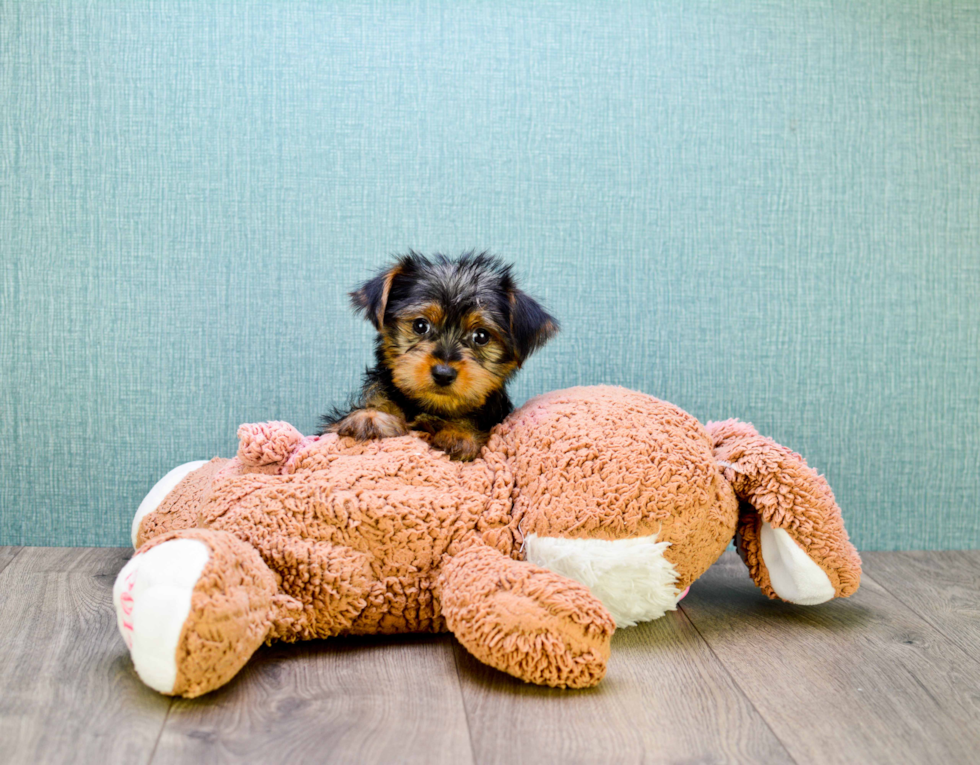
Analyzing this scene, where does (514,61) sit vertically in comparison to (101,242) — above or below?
above

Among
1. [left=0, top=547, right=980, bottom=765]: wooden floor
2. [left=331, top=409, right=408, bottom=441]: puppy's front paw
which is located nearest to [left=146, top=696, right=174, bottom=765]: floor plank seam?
[left=0, top=547, right=980, bottom=765]: wooden floor

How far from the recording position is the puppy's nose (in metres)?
1.79

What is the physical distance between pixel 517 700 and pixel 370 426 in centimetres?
68

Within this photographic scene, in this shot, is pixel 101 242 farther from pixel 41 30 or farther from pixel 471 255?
pixel 471 255

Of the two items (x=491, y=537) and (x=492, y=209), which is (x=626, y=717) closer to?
(x=491, y=537)

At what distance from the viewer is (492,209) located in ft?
8.12

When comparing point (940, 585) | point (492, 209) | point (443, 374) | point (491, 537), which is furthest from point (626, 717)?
point (492, 209)

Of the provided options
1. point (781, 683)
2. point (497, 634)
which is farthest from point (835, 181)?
point (497, 634)

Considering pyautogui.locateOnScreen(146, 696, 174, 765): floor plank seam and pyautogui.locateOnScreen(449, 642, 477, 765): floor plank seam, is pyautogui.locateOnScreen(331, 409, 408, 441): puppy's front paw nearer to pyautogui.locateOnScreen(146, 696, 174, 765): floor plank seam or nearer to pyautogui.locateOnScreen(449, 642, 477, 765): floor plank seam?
pyautogui.locateOnScreen(449, 642, 477, 765): floor plank seam

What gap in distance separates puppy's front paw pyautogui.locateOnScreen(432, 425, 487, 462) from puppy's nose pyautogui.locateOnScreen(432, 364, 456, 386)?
6.3 inches

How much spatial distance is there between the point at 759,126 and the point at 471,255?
1071 mm

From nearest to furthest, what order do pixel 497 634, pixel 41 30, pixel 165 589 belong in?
pixel 165 589
pixel 497 634
pixel 41 30

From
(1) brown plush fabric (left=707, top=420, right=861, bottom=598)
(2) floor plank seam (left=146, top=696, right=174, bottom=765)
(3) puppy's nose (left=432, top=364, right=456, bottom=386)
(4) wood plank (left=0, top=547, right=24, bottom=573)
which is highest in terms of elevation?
(3) puppy's nose (left=432, top=364, right=456, bottom=386)

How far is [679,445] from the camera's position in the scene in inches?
71.7
